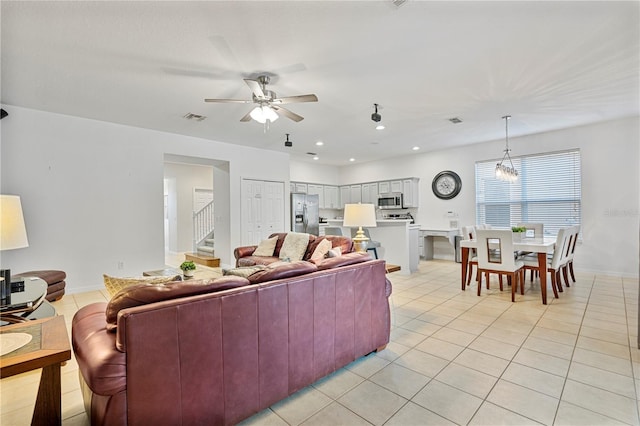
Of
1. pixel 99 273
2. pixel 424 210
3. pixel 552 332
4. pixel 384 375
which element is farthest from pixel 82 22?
pixel 424 210

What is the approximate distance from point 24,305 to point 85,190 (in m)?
3.05

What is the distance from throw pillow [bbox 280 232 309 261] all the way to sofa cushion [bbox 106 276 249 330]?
293 cm

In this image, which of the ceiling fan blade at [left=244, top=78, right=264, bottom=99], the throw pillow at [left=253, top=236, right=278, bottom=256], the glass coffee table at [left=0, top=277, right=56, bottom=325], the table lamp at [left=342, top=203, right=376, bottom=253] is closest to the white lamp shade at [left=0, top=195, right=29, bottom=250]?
the glass coffee table at [left=0, top=277, right=56, bottom=325]

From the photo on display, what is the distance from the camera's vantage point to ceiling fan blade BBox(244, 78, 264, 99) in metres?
2.85

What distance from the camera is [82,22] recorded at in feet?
7.63

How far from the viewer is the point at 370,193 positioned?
8602 mm

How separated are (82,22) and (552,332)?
4875mm

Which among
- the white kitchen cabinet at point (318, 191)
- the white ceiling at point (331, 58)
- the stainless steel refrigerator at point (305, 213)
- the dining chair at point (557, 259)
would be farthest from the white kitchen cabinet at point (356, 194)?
the dining chair at point (557, 259)

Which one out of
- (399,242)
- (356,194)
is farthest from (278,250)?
(356,194)

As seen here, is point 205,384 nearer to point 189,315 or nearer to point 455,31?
point 189,315

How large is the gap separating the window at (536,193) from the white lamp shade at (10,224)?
286 inches

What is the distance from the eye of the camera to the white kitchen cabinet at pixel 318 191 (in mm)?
8784

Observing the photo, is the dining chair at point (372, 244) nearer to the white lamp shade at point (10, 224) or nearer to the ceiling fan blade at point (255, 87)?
the ceiling fan blade at point (255, 87)

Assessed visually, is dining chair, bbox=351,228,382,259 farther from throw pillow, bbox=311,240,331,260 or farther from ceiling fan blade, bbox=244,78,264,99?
ceiling fan blade, bbox=244,78,264,99
